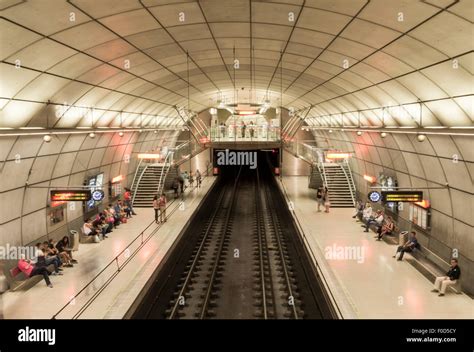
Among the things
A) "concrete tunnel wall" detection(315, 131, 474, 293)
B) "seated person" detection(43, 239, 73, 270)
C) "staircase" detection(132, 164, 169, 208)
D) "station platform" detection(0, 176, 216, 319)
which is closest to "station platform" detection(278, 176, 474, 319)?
"concrete tunnel wall" detection(315, 131, 474, 293)

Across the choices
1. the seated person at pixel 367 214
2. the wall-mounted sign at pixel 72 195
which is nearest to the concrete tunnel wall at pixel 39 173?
the wall-mounted sign at pixel 72 195

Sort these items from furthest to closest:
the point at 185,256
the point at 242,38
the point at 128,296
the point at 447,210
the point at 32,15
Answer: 1. the point at 185,256
2. the point at 447,210
3. the point at 242,38
4. the point at 128,296
5. the point at 32,15

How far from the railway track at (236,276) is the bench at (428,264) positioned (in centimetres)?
328

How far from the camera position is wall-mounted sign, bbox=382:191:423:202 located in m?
13.4

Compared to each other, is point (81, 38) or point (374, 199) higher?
point (81, 38)

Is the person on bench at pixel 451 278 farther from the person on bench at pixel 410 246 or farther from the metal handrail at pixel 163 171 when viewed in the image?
the metal handrail at pixel 163 171

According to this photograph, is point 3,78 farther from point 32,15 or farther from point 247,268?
point 247,268

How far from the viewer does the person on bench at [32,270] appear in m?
11.9

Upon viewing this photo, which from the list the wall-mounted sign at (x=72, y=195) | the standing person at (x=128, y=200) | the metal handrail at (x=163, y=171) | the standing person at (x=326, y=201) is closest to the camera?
the wall-mounted sign at (x=72, y=195)

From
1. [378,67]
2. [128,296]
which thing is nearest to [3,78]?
[128,296]

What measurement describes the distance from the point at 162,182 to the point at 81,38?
1658cm

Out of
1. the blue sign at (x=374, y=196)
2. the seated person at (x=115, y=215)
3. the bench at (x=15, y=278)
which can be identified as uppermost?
the blue sign at (x=374, y=196)

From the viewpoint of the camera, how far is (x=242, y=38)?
12.2m
